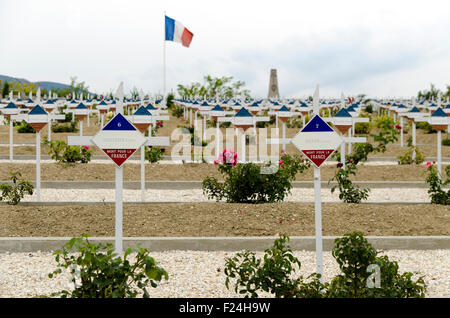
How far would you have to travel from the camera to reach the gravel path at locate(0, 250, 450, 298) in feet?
18.3

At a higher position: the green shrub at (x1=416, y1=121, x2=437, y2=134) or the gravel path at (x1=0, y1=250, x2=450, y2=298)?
the green shrub at (x1=416, y1=121, x2=437, y2=134)

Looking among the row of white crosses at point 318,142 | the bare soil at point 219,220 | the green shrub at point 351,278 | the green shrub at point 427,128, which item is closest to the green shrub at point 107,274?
the green shrub at point 351,278

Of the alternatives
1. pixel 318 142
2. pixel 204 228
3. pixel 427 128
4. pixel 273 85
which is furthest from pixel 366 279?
pixel 273 85

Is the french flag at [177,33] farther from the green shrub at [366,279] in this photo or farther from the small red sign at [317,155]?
the green shrub at [366,279]

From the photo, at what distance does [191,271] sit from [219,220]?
195cm

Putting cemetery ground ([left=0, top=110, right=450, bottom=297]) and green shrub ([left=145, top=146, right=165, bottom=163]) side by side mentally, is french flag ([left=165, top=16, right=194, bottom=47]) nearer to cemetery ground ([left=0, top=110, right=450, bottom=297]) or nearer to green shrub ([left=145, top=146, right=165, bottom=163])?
green shrub ([left=145, top=146, right=165, bottom=163])

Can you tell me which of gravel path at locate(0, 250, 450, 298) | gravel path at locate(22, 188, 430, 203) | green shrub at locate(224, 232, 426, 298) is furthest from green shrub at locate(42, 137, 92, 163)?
green shrub at locate(224, 232, 426, 298)

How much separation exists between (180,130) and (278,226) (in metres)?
21.1

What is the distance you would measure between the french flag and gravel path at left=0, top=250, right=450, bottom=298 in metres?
27.6

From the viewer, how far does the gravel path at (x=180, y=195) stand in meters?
11.5

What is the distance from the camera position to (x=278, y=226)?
7926mm

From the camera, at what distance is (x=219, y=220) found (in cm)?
810

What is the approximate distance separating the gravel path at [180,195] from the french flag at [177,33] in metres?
21.9
